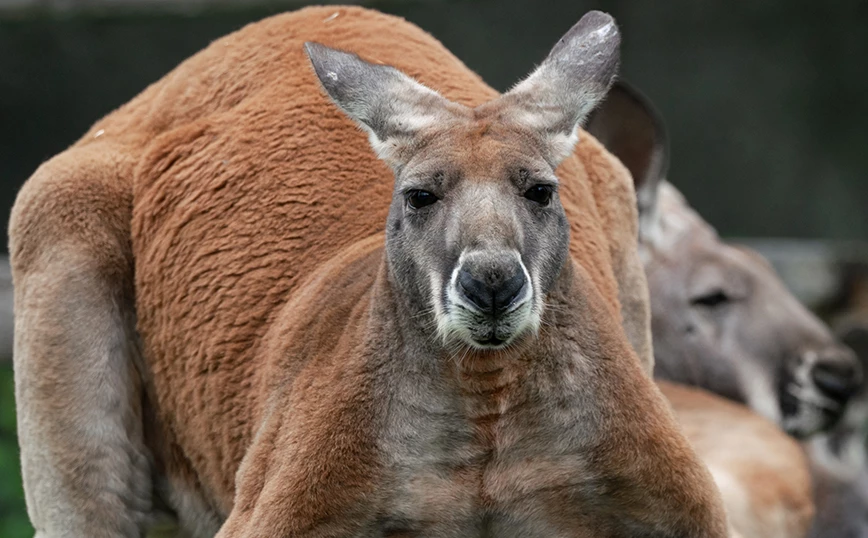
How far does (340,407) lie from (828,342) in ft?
13.8

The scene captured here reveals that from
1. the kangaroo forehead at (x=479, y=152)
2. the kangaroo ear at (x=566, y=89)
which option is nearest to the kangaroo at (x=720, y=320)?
the kangaroo ear at (x=566, y=89)

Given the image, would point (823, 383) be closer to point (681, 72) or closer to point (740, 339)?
point (740, 339)

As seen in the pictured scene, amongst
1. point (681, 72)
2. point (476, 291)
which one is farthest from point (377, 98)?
point (681, 72)

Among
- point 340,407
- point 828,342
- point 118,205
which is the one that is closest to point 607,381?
point 340,407

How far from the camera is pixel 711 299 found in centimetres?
753

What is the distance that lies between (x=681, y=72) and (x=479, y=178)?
959cm

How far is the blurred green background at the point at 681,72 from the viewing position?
11250 mm

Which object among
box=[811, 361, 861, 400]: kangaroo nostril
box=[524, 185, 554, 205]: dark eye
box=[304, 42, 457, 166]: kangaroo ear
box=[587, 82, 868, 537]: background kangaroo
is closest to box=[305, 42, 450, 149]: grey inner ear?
box=[304, 42, 457, 166]: kangaroo ear

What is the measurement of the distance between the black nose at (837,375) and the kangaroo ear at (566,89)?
356 cm

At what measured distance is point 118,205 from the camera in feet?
16.2

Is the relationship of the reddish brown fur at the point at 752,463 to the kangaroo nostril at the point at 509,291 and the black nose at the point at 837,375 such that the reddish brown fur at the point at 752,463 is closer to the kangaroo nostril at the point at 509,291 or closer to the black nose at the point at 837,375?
the black nose at the point at 837,375

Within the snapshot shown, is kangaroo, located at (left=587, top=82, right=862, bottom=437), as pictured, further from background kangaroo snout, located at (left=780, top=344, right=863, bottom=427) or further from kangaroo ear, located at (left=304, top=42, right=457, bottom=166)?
kangaroo ear, located at (left=304, top=42, right=457, bottom=166)

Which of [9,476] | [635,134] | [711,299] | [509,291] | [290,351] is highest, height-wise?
[509,291]

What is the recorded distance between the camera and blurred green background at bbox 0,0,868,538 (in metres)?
11.2
